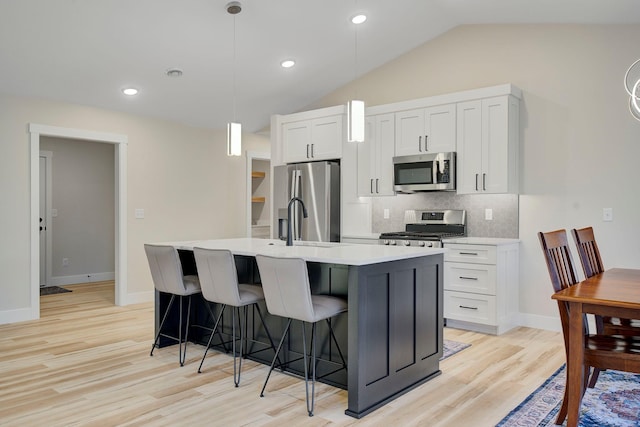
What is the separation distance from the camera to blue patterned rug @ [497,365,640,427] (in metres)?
2.49

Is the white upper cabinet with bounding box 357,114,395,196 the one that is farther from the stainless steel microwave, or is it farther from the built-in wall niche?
the built-in wall niche

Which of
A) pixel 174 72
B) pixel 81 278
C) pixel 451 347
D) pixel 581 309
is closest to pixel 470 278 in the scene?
pixel 451 347

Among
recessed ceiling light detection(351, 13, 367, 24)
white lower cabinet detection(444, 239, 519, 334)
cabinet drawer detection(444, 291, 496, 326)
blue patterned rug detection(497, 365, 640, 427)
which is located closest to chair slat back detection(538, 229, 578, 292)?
blue patterned rug detection(497, 365, 640, 427)

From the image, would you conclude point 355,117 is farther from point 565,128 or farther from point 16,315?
point 16,315

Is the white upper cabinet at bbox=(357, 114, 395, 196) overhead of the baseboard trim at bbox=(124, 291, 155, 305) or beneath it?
overhead

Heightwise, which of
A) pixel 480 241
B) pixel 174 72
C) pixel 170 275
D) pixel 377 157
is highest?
pixel 174 72

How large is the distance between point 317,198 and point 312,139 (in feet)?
2.43

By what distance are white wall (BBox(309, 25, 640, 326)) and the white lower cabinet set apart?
25cm

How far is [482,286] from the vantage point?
432 centimetres

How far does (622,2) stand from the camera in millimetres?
3693

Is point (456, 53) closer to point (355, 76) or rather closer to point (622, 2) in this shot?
point (355, 76)

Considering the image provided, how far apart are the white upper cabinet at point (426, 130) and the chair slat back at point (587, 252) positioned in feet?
6.13

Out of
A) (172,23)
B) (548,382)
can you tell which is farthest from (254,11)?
(548,382)

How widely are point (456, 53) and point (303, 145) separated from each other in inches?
78.6
